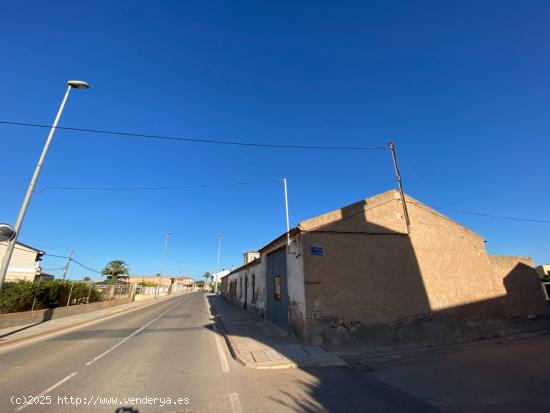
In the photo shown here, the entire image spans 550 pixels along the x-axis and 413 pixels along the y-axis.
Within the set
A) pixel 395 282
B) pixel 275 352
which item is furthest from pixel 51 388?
pixel 395 282

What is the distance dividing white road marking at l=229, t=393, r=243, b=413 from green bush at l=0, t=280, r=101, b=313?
1589 centimetres

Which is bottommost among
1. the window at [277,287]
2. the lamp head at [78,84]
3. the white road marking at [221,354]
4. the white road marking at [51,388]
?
the white road marking at [51,388]

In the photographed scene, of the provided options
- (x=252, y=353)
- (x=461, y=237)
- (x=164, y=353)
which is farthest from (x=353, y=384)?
(x=461, y=237)

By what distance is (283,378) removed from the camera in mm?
6637

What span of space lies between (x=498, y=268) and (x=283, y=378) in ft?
37.6

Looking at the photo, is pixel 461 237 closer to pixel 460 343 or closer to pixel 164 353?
pixel 460 343

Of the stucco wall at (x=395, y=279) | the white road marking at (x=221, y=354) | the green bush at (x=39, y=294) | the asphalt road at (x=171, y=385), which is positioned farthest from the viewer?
the green bush at (x=39, y=294)

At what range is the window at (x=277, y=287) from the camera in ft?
44.2

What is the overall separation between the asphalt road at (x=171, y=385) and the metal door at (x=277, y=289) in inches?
153

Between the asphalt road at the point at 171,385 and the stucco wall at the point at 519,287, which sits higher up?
the stucco wall at the point at 519,287

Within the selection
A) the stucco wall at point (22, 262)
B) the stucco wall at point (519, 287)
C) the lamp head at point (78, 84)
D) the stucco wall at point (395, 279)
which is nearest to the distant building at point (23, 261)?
the stucco wall at point (22, 262)

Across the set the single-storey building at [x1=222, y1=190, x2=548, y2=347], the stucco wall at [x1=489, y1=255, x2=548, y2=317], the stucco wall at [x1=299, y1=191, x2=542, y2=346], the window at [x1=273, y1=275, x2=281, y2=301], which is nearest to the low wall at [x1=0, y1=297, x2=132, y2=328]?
the window at [x1=273, y1=275, x2=281, y2=301]

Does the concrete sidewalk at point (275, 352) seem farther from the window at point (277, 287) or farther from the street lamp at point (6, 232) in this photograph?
the street lamp at point (6, 232)

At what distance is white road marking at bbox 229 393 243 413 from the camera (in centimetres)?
489
